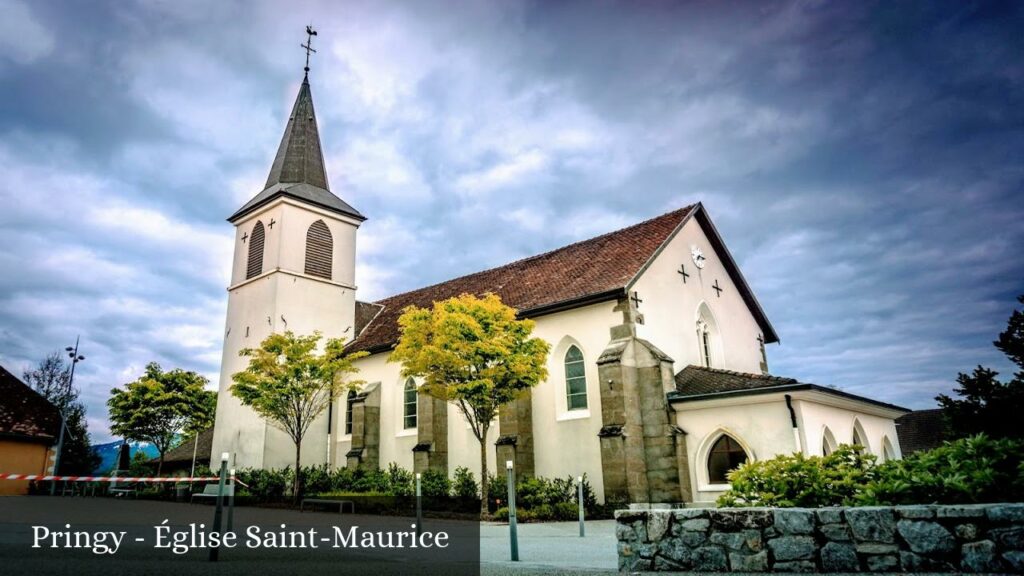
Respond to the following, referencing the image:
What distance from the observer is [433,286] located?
30797 mm

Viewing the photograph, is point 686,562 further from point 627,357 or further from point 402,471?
point 402,471

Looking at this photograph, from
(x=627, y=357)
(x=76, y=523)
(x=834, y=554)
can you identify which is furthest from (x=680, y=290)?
(x=76, y=523)

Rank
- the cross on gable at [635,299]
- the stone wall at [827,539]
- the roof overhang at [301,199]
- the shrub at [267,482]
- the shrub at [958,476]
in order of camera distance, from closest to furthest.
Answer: the stone wall at [827,539] → the shrub at [958,476] → the cross on gable at [635,299] → the shrub at [267,482] → the roof overhang at [301,199]

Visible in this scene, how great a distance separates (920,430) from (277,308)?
37620 mm

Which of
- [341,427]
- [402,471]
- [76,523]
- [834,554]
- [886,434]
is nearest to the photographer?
[834,554]

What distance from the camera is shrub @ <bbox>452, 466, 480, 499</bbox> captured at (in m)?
21.0

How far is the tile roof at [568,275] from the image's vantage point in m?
20.8

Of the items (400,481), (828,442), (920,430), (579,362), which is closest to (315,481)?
(400,481)

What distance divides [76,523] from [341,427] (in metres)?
15.2

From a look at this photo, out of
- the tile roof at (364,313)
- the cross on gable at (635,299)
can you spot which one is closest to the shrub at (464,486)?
the cross on gable at (635,299)

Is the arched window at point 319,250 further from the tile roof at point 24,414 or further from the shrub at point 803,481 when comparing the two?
the shrub at point 803,481

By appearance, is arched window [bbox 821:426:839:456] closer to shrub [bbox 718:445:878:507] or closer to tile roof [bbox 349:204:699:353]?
tile roof [bbox 349:204:699:353]

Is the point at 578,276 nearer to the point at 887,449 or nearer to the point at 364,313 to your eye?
the point at 887,449

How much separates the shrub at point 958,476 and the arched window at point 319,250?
26645 mm
